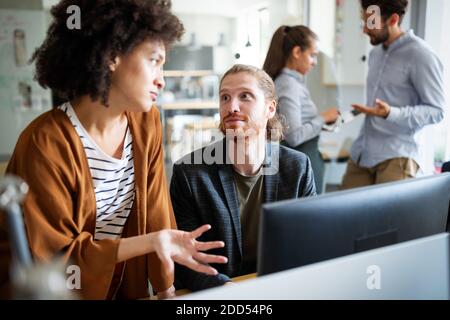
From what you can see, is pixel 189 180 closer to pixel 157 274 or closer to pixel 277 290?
pixel 157 274

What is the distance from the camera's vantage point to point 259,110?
4.87ft

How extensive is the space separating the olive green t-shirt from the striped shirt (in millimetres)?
360

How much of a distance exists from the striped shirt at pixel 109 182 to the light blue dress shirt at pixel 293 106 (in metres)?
1.19

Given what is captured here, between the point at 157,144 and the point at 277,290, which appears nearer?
the point at 277,290

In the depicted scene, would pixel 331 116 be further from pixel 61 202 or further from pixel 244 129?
pixel 61 202

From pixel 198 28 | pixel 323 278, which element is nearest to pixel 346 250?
pixel 323 278

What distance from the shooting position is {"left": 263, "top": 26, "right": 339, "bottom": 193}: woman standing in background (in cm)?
226

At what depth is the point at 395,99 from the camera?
226 centimetres
